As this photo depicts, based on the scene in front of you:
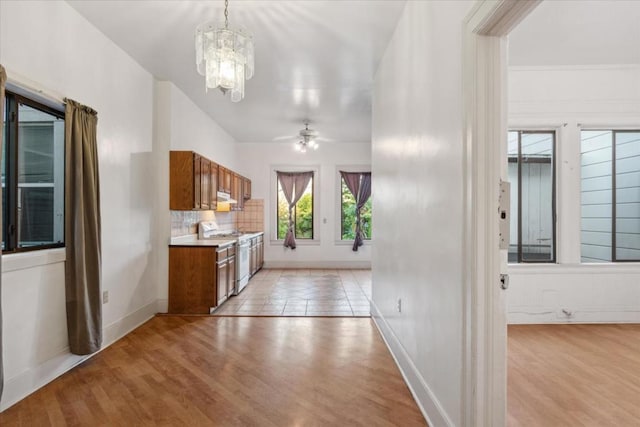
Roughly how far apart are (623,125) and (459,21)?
11.9 feet

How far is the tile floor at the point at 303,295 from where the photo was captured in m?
4.48

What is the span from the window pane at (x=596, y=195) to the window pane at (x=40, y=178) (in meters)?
5.61

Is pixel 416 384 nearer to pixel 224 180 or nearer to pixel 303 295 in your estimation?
pixel 303 295

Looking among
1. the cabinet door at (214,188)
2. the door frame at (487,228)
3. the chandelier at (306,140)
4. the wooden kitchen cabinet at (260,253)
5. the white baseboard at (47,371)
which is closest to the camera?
the door frame at (487,228)

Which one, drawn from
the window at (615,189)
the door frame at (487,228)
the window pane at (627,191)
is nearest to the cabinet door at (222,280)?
the door frame at (487,228)

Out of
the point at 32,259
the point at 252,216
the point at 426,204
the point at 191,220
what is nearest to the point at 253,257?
the point at 252,216

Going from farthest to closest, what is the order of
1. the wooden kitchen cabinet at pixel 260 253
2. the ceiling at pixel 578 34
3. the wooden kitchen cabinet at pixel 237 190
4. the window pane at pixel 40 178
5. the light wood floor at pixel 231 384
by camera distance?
the wooden kitchen cabinet at pixel 260 253, the wooden kitchen cabinet at pixel 237 190, the ceiling at pixel 578 34, the window pane at pixel 40 178, the light wood floor at pixel 231 384

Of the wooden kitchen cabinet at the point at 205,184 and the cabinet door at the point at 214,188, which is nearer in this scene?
the wooden kitchen cabinet at the point at 205,184

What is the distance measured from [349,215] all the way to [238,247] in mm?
3407

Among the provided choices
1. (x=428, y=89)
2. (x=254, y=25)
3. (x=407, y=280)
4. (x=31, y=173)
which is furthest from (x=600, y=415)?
(x=31, y=173)

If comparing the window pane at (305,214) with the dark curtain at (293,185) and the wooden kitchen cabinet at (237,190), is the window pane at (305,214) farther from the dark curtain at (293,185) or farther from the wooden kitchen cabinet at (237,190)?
the wooden kitchen cabinet at (237,190)

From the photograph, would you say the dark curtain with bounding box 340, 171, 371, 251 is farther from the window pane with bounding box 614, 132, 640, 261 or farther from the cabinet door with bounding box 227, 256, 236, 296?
the window pane with bounding box 614, 132, 640, 261

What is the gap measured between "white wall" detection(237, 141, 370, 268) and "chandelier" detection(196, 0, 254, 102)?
18.4 feet

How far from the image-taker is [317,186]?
8148 millimetres
